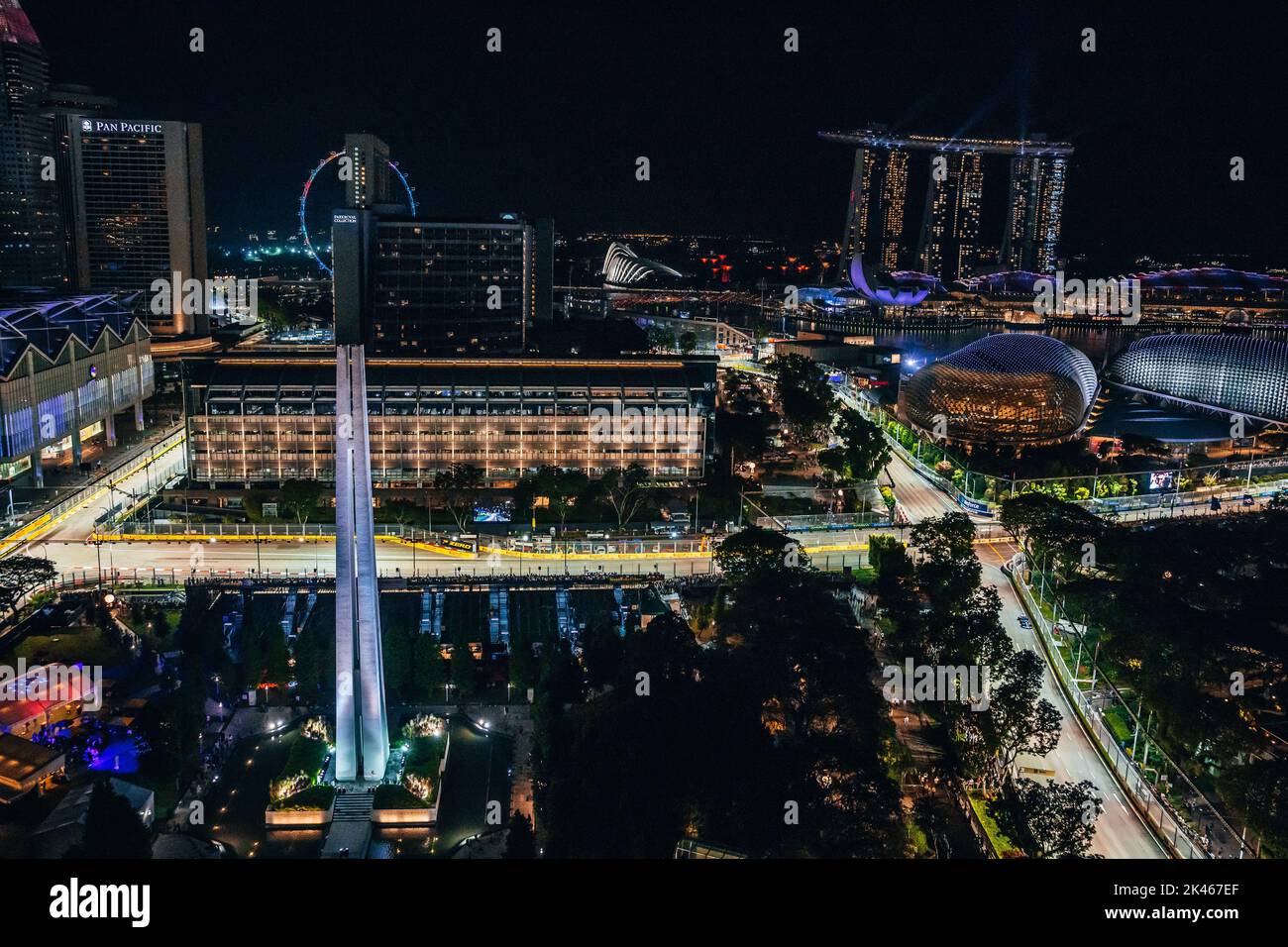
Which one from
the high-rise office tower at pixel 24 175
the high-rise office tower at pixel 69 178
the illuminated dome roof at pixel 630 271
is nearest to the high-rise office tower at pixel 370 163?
the high-rise office tower at pixel 69 178

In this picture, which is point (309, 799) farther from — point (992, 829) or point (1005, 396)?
point (1005, 396)

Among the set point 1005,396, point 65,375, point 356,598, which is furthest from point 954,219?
point 356,598

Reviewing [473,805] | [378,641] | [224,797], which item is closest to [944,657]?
[473,805]

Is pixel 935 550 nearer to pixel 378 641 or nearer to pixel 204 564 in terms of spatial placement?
pixel 378 641

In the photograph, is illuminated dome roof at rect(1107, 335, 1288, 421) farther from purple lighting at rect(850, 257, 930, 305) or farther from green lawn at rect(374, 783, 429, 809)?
green lawn at rect(374, 783, 429, 809)

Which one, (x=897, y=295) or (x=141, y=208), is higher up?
(x=141, y=208)

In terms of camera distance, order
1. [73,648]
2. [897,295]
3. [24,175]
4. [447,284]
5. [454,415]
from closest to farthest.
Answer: [73,648]
[454,415]
[447,284]
[24,175]
[897,295]
